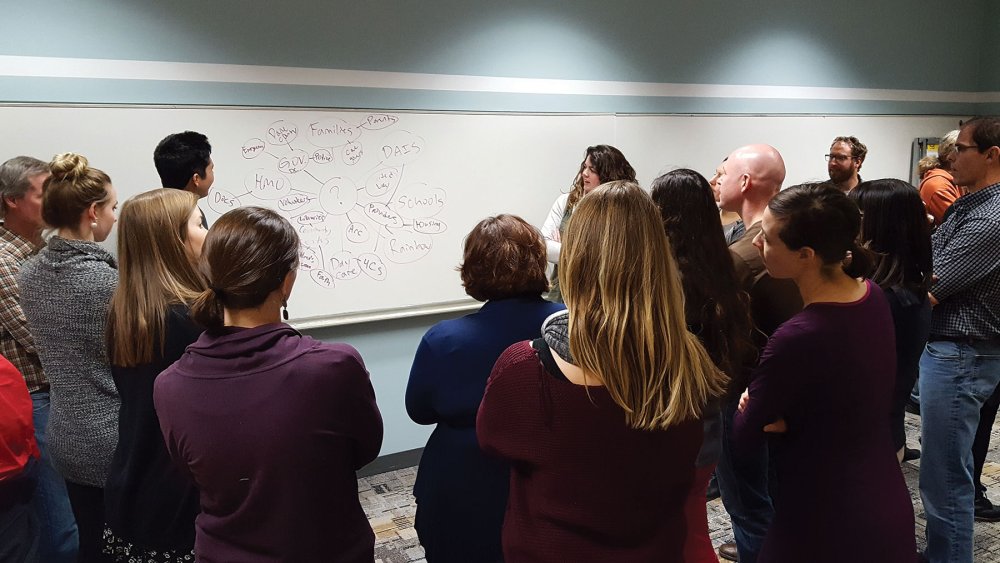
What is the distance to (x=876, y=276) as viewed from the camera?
205cm

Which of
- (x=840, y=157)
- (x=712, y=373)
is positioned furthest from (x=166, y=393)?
(x=840, y=157)

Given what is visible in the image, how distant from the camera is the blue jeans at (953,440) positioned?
224cm

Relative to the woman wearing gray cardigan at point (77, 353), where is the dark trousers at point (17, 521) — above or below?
below

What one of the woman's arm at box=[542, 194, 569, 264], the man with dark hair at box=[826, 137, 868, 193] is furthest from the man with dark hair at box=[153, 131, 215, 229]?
Answer: the man with dark hair at box=[826, 137, 868, 193]

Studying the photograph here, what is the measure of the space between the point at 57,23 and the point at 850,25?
183 inches

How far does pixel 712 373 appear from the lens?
4.08 ft

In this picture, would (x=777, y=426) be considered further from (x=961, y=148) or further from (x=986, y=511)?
(x=986, y=511)

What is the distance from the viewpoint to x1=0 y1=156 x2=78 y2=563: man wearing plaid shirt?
2.11m

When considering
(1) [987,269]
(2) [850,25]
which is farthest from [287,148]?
(2) [850,25]

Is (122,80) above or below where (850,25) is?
below

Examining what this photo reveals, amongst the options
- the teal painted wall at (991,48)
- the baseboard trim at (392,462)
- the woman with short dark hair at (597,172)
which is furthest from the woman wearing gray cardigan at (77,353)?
the teal painted wall at (991,48)

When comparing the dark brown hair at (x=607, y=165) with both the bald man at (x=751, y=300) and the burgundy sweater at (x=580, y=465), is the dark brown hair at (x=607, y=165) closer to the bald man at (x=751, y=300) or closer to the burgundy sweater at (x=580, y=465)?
the bald man at (x=751, y=300)

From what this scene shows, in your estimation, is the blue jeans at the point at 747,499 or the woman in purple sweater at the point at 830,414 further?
the blue jeans at the point at 747,499

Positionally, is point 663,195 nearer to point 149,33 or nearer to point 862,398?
point 862,398
